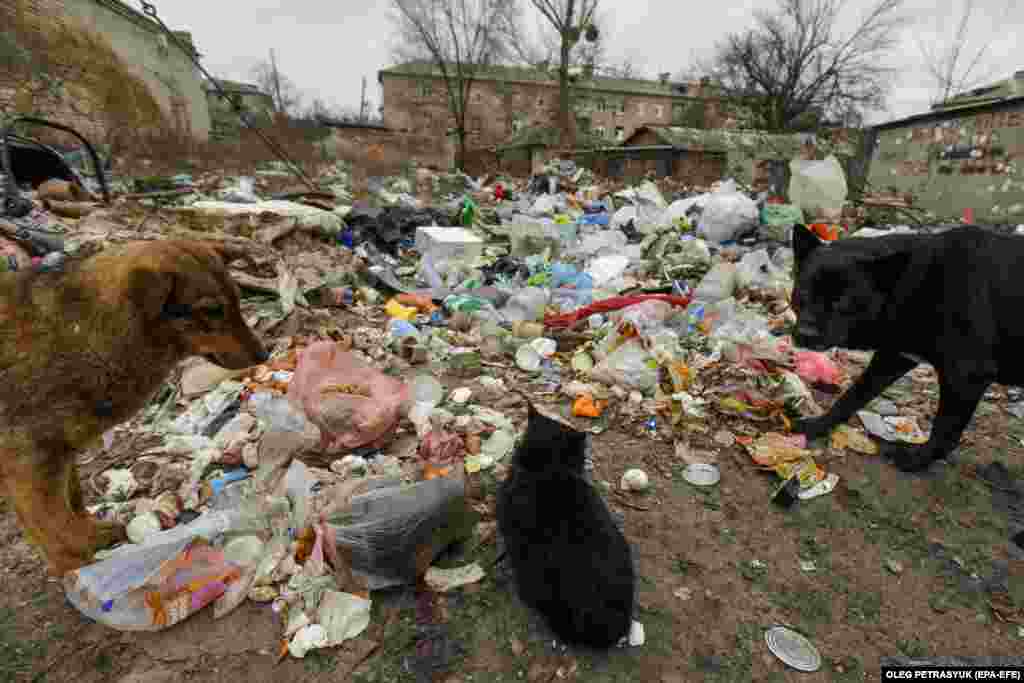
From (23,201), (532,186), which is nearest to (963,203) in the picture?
(532,186)

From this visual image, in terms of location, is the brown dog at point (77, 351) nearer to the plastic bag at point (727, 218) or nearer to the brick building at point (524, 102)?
the plastic bag at point (727, 218)

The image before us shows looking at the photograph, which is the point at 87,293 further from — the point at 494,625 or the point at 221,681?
the point at 494,625

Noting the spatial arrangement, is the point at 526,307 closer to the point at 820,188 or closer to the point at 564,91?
the point at 820,188

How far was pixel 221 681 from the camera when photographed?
4.41ft

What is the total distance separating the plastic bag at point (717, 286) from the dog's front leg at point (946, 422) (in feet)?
6.24

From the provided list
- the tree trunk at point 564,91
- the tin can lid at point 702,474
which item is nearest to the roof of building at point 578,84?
the tree trunk at point 564,91

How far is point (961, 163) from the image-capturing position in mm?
9836

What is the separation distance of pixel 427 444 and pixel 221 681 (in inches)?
45.0

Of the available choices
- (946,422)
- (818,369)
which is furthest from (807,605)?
(818,369)

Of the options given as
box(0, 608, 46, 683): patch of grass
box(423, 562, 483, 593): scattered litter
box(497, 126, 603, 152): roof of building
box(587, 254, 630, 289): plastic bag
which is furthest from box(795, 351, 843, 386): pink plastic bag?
box(497, 126, 603, 152): roof of building

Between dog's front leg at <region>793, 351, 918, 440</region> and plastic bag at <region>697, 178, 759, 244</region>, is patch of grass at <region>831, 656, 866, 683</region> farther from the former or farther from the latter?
plastic bag at <region>697, 178, 759, 244</region>

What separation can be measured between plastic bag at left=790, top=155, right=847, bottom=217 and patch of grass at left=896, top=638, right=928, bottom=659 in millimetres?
6320

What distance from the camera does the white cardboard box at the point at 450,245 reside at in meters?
5.25

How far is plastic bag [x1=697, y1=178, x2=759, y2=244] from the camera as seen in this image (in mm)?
5480
